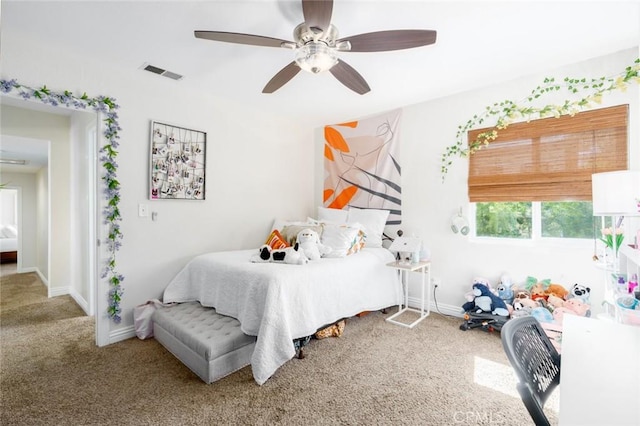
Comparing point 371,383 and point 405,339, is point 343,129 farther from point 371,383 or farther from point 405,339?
point 371,383

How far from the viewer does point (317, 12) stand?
1615mm

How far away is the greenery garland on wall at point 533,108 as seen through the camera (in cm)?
233

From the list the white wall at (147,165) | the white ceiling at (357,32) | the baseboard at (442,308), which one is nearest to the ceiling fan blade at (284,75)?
the white ceiling at (357,32)

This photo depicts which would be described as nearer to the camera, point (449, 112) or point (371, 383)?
point (371, 383)

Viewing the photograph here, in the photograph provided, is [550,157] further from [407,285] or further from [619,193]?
[407,285]

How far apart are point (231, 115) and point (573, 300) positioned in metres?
3.80

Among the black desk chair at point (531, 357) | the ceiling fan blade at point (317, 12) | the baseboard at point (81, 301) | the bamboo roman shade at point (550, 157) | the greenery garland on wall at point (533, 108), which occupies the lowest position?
the baseboard at point (81, 301)

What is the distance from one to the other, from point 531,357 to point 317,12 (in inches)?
73.6

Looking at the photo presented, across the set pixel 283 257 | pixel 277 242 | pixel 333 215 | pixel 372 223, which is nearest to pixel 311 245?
pixel 283 257

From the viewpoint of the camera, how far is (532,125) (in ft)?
8.93

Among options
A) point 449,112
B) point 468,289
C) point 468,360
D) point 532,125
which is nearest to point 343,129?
point 449,112

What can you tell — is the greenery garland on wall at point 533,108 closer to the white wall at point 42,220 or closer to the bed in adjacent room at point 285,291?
the bed in adjacent room at point 285,291

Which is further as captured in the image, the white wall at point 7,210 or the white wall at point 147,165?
the white wall at point 7,210

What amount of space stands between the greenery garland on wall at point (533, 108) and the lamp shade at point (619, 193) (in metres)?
0.63
